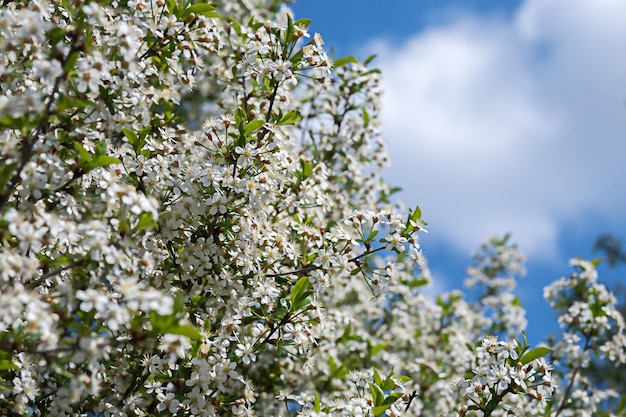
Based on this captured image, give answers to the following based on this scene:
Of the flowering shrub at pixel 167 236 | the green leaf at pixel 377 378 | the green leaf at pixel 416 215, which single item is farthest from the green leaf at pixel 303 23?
the green leaf at pixel 377 378

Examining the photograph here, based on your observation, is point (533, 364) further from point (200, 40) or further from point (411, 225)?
point (200, 40)

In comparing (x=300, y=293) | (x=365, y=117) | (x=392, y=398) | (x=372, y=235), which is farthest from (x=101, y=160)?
(x=365, y=117)

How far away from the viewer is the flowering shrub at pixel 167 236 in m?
3.34

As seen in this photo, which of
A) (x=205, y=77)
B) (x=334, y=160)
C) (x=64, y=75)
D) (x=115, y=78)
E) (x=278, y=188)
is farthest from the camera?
(x=334, y=160)

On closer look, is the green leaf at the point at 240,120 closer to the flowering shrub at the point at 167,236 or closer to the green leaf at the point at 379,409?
the flowering shrub at the point at 167,236

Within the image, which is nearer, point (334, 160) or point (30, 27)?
point (30, 27)

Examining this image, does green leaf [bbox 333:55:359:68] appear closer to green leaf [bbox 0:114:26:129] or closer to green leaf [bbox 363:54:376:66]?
green leaf [bbox 363:54:376:66]

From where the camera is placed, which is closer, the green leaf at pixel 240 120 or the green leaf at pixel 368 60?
the green leaf at pixel 240 120

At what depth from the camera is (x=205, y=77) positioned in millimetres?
6094

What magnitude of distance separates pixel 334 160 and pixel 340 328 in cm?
173

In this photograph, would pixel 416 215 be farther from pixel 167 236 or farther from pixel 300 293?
pixel 167 236

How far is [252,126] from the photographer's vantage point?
452 centimetres

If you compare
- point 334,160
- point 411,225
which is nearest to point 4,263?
point 411,225

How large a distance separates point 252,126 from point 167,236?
908 mm
